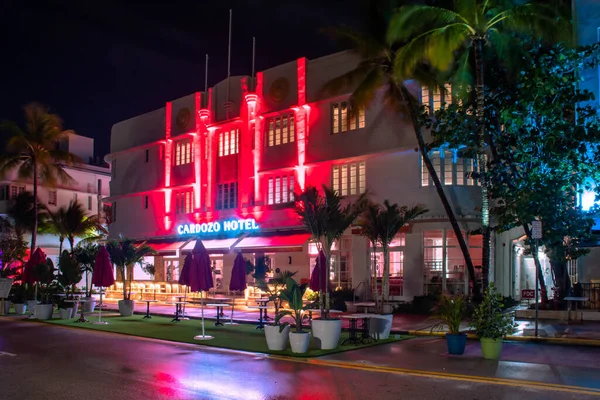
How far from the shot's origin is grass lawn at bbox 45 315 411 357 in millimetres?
15031

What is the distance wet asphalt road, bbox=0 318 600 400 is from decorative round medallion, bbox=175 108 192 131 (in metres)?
21.3

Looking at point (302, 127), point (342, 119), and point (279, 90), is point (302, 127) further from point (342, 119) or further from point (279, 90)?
point (279, 90)

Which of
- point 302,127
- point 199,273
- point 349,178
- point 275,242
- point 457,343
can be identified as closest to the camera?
point 457,343

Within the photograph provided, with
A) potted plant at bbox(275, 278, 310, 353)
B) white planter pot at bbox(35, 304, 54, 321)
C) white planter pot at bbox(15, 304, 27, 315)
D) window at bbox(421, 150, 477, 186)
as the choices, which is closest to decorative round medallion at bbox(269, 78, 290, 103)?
window at bbox(421, 150, 477, 186)

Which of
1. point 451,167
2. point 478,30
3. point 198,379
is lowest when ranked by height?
point 198,379

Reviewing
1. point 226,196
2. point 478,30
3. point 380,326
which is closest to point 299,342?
point 380,326

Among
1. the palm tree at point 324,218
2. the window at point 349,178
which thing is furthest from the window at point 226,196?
the palm tree at point 324,218

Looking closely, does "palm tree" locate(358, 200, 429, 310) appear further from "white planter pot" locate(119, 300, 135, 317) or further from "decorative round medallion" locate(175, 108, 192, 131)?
"decorative round medallion" locate(175, 108, 192, 131)

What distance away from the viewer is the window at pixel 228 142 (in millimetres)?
32344

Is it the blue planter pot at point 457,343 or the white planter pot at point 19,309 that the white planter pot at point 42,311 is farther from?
the blue planter pot at point 457,343

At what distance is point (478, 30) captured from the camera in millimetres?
17625

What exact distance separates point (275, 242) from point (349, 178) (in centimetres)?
447

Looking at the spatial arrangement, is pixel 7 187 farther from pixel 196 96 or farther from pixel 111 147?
pixel 196 96

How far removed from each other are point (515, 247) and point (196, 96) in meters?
19.2
